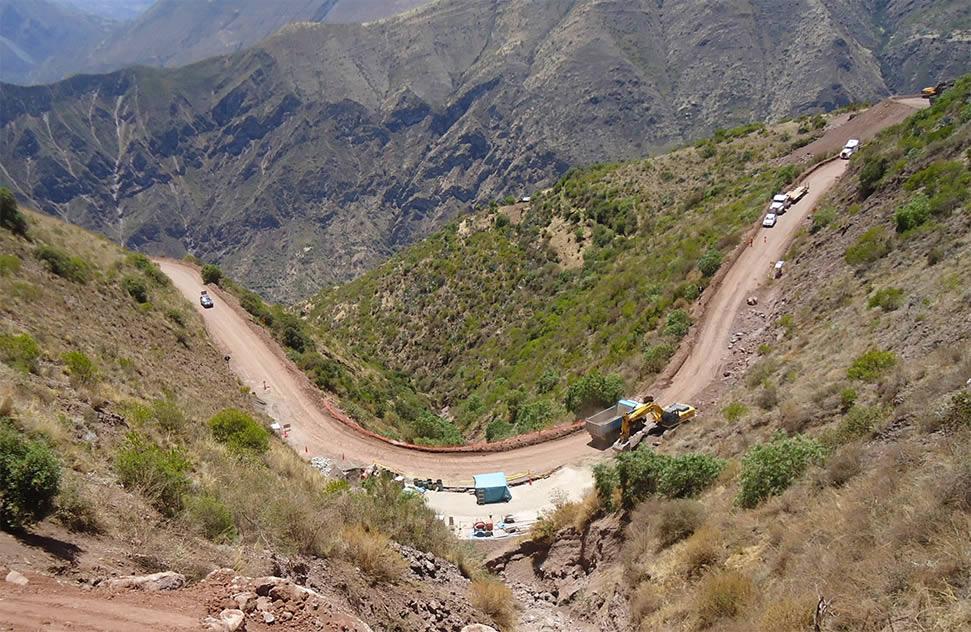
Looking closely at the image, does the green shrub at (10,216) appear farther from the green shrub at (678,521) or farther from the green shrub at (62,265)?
the green shrub at (678,521)

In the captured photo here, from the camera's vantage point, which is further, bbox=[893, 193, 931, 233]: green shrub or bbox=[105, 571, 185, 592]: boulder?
bbox=[893, 193, 931, 233]: green shrub

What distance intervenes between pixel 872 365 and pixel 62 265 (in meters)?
31.2

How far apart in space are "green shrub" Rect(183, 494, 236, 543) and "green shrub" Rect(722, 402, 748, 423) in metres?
14.3

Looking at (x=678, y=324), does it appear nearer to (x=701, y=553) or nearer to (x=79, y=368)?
(x=701, y=553)

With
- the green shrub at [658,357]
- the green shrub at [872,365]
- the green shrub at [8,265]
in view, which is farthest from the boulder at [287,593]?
the green shrub at [658,357]

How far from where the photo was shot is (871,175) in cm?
2909

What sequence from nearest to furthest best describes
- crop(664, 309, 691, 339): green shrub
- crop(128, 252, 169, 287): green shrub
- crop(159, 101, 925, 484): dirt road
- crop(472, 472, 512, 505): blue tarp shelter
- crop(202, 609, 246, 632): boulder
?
crop(202, 609, 246, 632): boulder, crop(472, 472, 512, 505): blue tarp shelter, crop(159, 101, 925, 484): dirt road, crop(664, 309, 691, 339): green shrub, crop(128, 252, 169, 287): green shrub

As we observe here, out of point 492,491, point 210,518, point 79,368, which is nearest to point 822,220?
point 492,491

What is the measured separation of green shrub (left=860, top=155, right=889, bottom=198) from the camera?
2869cm

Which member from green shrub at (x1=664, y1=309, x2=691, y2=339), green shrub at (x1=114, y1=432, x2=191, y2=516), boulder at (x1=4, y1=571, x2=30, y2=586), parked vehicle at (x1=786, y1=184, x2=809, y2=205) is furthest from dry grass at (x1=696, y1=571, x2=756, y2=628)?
parked vehicle at (x1=786, y1=184, x2=809, y2=205)

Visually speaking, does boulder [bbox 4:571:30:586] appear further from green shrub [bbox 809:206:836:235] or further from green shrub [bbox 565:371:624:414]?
green shrub [bbox 809:206:836:235]

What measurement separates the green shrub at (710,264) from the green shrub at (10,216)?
35030 mm

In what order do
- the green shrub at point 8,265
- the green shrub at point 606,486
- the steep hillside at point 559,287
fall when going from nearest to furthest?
1. the green shrub at point 606,486
2. the green shrub at point 8,265
3. the steep hillside at point 559,287

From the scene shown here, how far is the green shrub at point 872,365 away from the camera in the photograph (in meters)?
14.0
